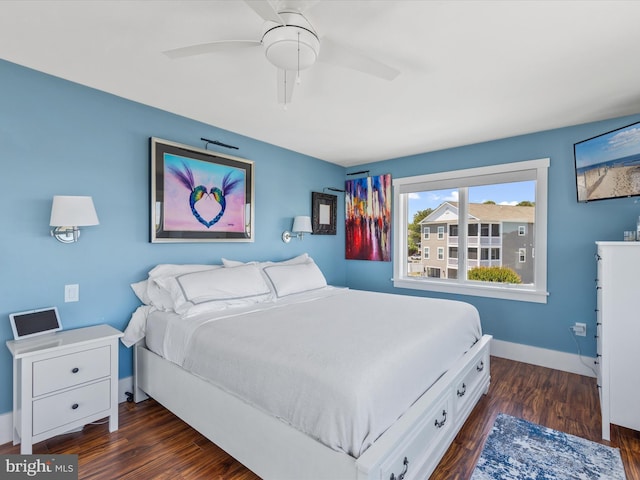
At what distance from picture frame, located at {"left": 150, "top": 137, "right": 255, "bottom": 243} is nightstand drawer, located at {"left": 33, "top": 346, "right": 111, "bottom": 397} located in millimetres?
992

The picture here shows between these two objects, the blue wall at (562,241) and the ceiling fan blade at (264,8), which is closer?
the ceiling fan blade at (264,8)

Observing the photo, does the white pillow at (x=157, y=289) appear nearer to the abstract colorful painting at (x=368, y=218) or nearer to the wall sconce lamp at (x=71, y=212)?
the wall sconce lamp at (x=71, y=212)

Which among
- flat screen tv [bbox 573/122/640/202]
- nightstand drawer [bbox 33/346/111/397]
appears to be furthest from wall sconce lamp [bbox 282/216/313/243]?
flat screen tv [bbox 573/122/640/202]

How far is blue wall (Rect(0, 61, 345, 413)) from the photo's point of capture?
80.1 inches

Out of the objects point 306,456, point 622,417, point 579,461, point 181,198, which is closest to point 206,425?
point 306,456

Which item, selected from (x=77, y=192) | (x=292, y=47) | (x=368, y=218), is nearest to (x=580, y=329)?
(x=368, y=218)

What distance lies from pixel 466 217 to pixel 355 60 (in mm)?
2762

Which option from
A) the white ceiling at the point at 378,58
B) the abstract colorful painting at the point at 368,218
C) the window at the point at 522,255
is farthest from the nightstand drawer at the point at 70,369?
the window at the point at 522,255

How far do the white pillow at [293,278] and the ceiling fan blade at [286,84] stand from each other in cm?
159

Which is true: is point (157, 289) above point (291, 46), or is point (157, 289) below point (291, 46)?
below

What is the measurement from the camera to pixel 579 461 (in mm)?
1844

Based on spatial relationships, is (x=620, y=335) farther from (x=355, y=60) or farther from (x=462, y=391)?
(x=355, y=60)

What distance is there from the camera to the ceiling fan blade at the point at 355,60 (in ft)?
5.14

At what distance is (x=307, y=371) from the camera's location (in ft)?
4.75
